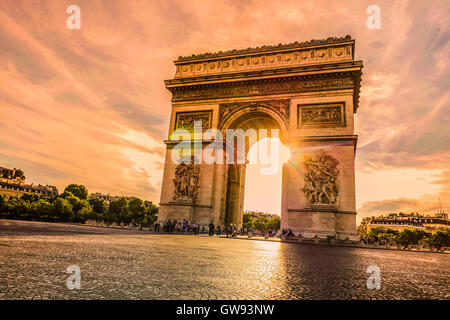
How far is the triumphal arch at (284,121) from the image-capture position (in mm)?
16391

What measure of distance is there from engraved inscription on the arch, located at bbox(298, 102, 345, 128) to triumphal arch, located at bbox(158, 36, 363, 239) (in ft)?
0.20

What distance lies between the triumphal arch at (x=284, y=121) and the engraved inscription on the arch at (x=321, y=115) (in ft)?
0.20

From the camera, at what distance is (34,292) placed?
1.99 m

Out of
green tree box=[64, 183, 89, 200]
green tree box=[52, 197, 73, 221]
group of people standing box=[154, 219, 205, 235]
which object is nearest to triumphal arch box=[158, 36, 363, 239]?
group of people standing box=[154, 219, 205, 235]

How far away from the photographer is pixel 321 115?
1781 cm

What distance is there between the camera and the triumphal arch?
16.4 metres

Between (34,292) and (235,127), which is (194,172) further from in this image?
(34,292)

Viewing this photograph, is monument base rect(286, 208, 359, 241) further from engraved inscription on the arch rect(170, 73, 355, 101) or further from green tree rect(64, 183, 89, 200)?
green tree rect(64, 183, 89, 200)

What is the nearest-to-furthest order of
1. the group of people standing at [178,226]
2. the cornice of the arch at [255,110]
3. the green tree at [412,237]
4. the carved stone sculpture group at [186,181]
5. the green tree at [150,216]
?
the group of people standing at [178,226] < the cornice of the arch at [255,110] < the carved stone sculpture group at [186,181] < the green tree at [150,216] < the green tree at [412,237]

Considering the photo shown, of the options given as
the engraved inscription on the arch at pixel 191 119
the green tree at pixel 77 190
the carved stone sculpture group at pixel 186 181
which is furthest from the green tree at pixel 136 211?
the engraved inscription on the arch at pixel 191 119

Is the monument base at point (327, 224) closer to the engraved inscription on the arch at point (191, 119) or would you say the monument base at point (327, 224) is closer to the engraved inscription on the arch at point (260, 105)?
the engraved inscription on the arch at point (260, 105)
